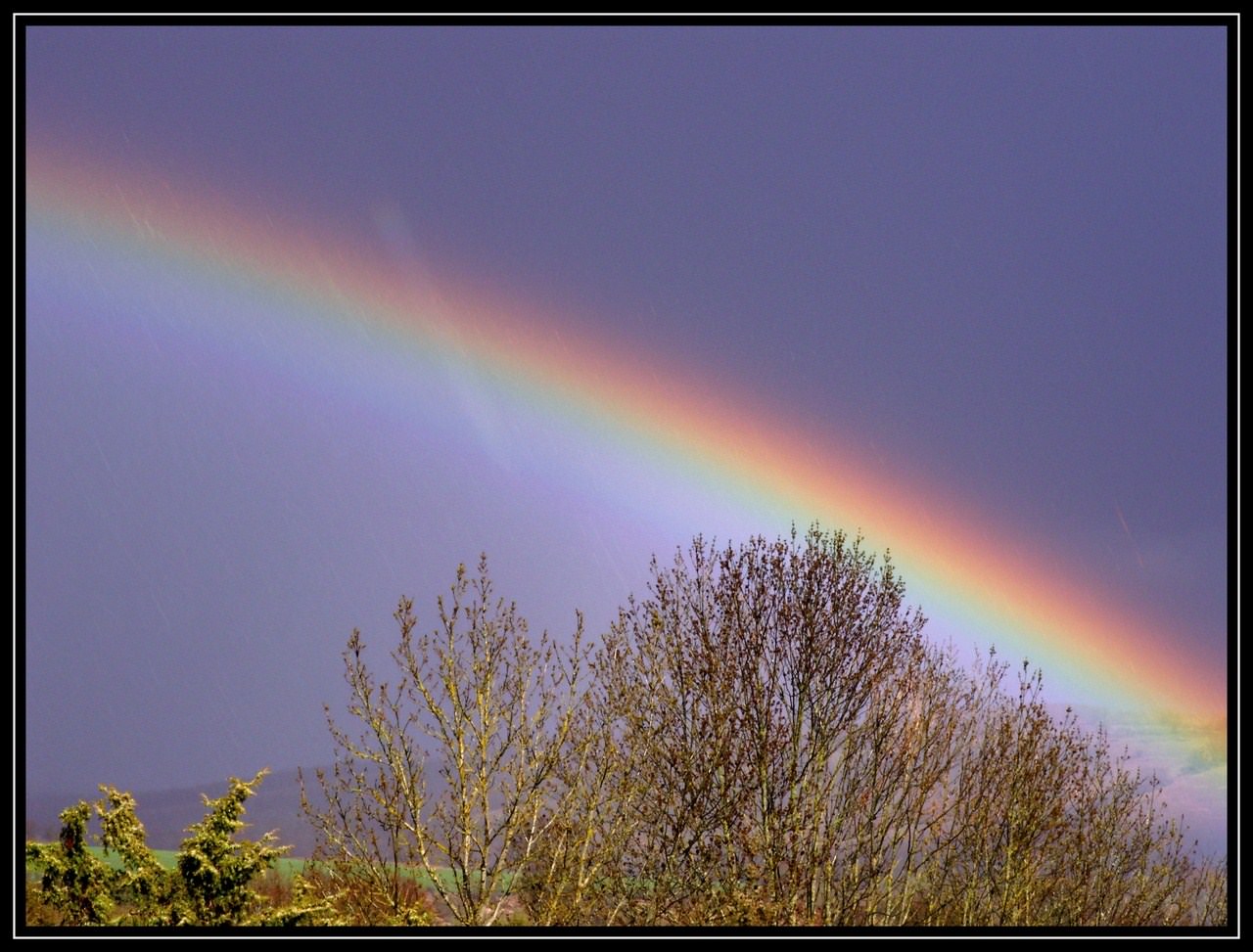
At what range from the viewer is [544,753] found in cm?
908

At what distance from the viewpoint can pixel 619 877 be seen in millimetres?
10312

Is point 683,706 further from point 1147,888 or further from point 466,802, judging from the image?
point 1147,888

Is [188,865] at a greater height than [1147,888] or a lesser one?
greater
